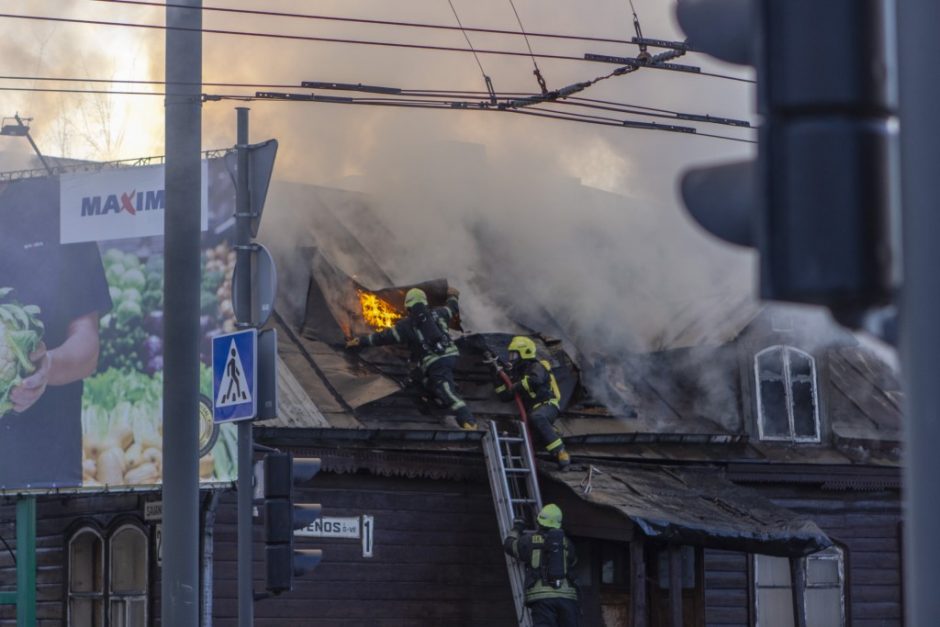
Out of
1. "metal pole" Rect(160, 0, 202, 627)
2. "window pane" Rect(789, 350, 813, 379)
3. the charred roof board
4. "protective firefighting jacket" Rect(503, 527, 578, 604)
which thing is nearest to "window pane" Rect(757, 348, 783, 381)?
"window pane" Rect(789, 350, 813, 379)

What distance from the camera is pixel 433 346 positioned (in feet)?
55.4

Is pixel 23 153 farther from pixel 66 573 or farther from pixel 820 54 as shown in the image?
pixel 820 54

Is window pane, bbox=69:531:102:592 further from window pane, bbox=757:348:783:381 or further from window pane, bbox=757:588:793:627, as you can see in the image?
window pane, bbox=757:348:783:381

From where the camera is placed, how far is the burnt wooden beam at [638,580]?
52.1ft

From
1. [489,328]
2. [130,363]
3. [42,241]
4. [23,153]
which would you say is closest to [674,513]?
[489,328]

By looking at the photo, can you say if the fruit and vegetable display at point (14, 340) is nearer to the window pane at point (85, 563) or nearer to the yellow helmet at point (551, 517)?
the window pane at point (85, 563)

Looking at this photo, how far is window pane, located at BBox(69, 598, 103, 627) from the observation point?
16.8 m

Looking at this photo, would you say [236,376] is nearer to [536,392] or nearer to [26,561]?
[26,561]

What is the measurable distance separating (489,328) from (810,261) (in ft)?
55.3

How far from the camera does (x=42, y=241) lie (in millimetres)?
16672

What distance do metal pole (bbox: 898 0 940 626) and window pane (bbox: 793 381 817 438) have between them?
17.0 meters

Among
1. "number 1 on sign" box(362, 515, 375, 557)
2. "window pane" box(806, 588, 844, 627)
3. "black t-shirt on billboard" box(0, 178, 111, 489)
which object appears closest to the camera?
"black t-shirt on billboard" box(0, 178, 111, 489)

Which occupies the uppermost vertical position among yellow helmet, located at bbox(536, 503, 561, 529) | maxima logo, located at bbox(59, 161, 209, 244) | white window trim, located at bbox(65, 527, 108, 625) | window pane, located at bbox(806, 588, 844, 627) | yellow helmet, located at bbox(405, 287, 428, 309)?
maxima logo, located at bbox(59, 161, 209, 244)

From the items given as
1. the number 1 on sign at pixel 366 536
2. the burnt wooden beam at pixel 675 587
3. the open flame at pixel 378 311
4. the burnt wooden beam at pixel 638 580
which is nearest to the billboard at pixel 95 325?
the number 1 on sign at pixel 366 536
